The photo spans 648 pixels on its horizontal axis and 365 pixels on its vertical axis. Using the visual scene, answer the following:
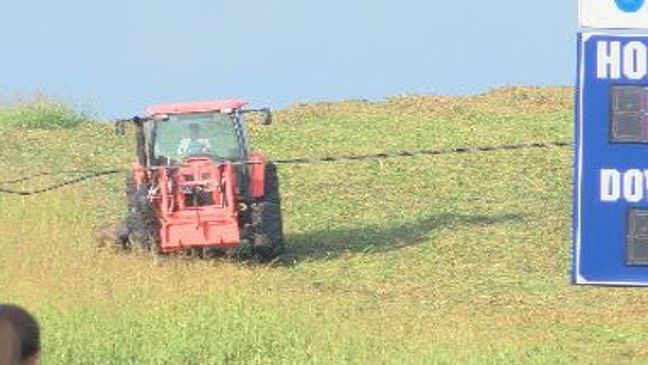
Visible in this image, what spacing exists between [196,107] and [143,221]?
5.25 feet

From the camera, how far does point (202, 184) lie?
61.8 ft

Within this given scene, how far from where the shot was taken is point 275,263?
1984cm

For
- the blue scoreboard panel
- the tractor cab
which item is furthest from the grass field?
the blue scoreboard panel

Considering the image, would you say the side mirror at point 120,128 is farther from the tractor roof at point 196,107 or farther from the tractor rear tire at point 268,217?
the tractor rear tire at point 268,217

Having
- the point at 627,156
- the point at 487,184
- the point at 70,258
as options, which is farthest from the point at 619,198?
the point at 487,184

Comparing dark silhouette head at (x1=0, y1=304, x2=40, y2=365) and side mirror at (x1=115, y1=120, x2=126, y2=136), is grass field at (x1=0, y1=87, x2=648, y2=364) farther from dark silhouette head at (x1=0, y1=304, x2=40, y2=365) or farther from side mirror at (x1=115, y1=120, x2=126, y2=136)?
dark silhouette head at (x1=0, y1=304, x2=40, y2=365)

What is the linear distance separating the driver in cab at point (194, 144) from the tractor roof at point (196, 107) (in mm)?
215

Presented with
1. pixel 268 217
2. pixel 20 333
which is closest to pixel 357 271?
pixel 268 217

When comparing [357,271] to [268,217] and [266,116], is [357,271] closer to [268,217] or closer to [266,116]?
[268,217]

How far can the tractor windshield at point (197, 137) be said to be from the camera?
62.2ft

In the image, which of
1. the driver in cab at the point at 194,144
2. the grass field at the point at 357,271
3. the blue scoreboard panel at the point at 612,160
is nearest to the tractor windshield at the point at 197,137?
the driver in cab at the point at 194,144

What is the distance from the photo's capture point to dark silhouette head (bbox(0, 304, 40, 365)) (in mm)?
3023

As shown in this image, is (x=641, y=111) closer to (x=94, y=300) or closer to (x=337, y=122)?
(x=94, y=300)

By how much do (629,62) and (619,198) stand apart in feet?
2.84
